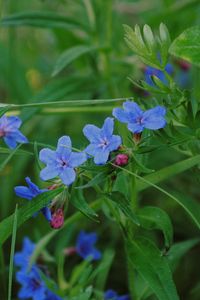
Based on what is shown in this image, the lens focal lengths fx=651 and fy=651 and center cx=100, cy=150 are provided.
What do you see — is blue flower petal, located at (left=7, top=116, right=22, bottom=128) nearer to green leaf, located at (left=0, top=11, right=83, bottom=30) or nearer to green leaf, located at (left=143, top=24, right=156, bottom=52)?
green leaf, located at (left=143, top=24, right=156, bottom=52)

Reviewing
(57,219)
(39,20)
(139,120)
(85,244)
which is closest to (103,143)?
(139,120)

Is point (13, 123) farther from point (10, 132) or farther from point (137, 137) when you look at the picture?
point (137, 137)

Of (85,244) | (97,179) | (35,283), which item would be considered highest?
(97,179)

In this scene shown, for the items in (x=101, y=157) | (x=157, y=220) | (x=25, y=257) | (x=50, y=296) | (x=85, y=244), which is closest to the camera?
(x=101, y=157)

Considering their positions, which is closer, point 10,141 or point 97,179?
point 97,179

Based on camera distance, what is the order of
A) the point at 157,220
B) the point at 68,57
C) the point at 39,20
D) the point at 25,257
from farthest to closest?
the point at 39,20
the point at 68,57
the point at 25,257
the point at 157,220

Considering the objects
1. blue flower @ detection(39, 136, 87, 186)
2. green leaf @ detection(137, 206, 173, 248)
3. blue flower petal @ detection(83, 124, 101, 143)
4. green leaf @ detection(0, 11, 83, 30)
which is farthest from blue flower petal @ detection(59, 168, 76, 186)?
green leaf @ detection(0, 11, 83, 30)
